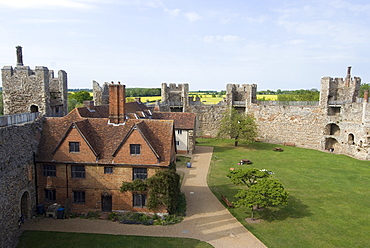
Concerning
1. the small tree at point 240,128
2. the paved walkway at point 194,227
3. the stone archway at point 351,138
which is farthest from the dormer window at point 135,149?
the stone archway at point 351,138

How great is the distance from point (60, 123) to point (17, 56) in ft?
31.0

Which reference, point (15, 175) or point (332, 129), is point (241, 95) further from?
point (15, 175)

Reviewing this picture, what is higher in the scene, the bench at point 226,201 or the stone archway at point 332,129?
the stone archway at point 332,129

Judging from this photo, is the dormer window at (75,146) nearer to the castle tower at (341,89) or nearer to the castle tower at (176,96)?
the castle tower at (176,96)

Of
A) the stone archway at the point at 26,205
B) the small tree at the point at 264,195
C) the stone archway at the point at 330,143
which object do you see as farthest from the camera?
the stone archway at the point at 330,143

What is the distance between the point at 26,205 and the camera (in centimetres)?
2233

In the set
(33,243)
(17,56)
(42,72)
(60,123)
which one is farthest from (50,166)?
(17,56)

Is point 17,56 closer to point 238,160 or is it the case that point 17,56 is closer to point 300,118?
point 238,160

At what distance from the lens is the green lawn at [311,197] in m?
20.5

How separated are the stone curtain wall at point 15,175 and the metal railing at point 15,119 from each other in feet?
2.22

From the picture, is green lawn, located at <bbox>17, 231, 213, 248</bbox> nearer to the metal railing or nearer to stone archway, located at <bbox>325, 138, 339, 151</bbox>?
the metal railing

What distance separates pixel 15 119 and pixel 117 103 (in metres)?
7.85

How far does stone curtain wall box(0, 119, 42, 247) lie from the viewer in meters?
18.6

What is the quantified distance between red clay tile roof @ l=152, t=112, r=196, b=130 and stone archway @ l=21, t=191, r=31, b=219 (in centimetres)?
2478
